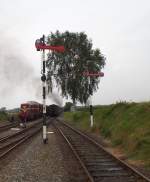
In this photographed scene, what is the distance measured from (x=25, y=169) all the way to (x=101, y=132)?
1610 cm

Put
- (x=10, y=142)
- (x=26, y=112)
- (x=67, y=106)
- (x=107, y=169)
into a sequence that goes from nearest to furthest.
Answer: (x=107, y=169)
(x=10, y=142)
(x=26, y=112)
(x=67, y=106)

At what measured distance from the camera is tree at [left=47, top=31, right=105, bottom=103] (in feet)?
228

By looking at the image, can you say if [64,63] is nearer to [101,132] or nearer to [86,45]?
[86,45]

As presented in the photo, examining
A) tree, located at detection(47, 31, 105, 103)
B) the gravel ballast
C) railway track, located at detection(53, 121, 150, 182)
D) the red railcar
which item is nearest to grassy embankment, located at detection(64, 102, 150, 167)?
railway track, located at detection(53, 121, 150, 182)

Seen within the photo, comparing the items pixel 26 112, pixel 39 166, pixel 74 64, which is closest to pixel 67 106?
pixel 74 64

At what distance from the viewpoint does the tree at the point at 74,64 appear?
69.6 meters

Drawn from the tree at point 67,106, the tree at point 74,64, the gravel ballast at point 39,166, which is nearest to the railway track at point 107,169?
the gravel ballast at point 39,166

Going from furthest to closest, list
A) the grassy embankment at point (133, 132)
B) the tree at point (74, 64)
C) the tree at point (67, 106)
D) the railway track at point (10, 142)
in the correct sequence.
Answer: the tree at point (67, 106), the tree at point (74, 64), the railway track at point (10, 142), the grassy embankment at point (133, 132)

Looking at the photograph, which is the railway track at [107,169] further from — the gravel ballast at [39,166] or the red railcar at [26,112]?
the red railcar at [26,112]

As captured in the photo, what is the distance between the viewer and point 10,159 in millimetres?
16766

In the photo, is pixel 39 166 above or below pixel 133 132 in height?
below

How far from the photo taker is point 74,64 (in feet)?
233

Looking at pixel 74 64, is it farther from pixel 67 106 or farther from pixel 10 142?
pixel 10 142

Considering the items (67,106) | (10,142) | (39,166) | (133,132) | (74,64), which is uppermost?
(74,64)
